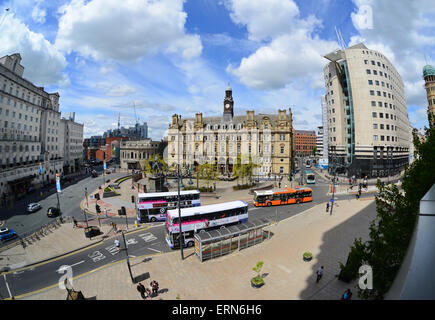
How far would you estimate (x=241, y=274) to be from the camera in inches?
695

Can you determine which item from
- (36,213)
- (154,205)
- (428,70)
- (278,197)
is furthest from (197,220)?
(428,70)

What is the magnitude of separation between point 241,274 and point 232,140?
58087 mm

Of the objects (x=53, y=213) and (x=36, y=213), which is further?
(x=36, y=213)

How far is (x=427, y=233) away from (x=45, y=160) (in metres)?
76.7

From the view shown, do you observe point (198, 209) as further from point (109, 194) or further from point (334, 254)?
point (109, 194)

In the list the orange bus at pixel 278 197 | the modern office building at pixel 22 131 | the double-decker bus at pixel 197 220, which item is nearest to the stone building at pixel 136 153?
the modern office building at pixel 22 131

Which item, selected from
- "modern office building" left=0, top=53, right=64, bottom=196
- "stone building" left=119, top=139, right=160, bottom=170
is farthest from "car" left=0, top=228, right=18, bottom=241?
"stone building" left=119, top=139, right=160, bottom=170

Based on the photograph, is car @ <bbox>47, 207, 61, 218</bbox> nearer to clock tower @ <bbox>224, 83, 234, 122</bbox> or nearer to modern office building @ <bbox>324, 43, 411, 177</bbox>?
clock tower @ <bbox>224, 83, 234, 122</bbox>

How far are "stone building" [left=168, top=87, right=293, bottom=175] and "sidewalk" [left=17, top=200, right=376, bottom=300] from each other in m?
42.2

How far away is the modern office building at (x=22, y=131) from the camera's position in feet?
145

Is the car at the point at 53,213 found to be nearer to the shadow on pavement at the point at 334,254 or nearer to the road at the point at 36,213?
the road at the point at 36,213

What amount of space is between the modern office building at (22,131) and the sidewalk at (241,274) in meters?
37.7

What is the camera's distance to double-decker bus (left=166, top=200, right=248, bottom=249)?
2291 centimetres

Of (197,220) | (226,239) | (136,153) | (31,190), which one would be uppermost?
(136,153)
